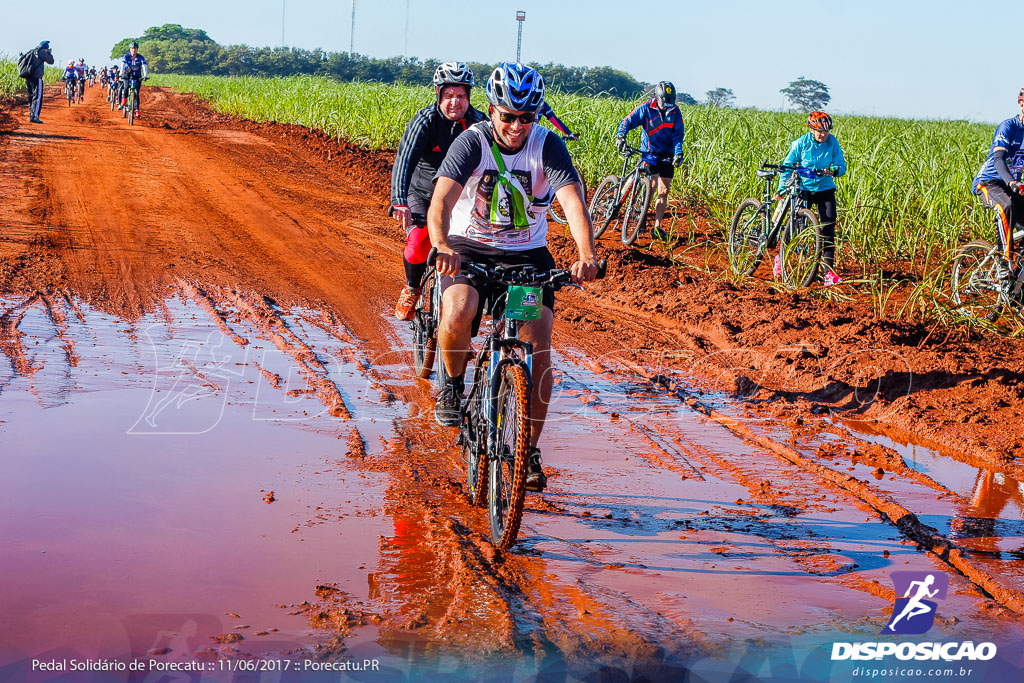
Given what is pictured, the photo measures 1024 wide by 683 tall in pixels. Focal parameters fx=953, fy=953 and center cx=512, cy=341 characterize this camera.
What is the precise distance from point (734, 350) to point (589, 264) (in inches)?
156

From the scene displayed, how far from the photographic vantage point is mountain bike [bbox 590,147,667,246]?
480 inches

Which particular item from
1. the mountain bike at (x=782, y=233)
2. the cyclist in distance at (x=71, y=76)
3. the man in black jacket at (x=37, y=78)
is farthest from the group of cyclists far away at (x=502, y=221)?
the cyclist in distance at (x=71, y=76)

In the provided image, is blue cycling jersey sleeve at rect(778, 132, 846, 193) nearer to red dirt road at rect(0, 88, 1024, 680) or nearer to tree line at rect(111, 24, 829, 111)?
red dirt road at rect(0, 88, 1024, 680)

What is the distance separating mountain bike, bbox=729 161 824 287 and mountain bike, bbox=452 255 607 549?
578cm

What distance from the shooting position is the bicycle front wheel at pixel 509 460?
3883mm

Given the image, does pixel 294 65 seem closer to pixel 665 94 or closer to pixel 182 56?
pixel 182 56

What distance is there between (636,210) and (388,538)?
29.6 ft

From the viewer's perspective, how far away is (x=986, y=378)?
6.68 m

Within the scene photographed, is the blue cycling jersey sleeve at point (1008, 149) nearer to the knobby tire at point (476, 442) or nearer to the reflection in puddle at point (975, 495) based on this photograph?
the reflection in puddle at point (975, 495)

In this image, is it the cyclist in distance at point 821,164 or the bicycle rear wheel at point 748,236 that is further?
the bicycle rear wheel at point 748,236

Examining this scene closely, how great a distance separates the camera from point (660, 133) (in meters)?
12.1

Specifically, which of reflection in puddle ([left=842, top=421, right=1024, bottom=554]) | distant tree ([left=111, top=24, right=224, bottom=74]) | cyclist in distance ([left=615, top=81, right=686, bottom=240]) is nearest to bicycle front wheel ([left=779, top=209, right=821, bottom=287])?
cyclist in distance ([left=615, top=81, right=686, bottom=240])

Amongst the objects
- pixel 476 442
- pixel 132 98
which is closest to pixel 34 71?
pixel 132 98

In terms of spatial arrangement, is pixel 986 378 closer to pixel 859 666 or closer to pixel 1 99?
pixel 859 666
